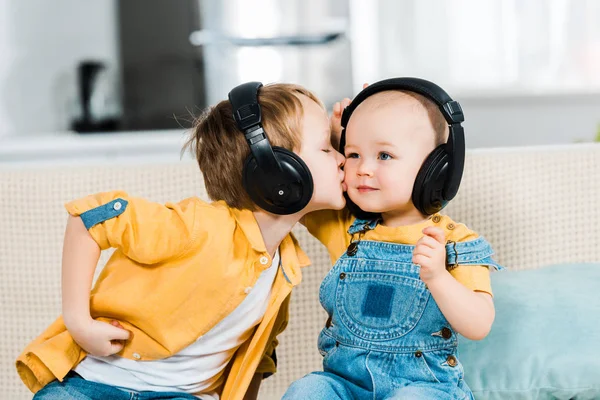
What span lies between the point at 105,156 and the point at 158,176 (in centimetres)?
157

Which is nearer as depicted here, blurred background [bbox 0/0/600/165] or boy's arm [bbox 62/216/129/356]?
Answer: boy's arm [bbox 62/216/129/356]

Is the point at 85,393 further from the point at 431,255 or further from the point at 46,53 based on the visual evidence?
the point at 46,53

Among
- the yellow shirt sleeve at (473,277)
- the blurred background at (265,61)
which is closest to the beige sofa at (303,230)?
the yellow shirt sleeve at (473,277)

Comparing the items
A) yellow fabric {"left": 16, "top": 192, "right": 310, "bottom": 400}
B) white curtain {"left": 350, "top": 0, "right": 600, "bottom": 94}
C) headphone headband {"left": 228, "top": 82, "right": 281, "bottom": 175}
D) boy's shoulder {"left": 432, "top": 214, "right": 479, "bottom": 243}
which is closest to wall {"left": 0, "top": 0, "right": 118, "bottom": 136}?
white curtain {"left": 350, "top": 0, "right": 600, "bottom": 94}

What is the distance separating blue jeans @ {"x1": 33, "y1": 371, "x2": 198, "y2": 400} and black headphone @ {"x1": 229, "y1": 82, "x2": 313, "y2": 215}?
362 mm

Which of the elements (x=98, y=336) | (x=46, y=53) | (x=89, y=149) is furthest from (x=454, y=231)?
(x=46, y=53)

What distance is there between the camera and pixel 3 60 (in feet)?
11.8

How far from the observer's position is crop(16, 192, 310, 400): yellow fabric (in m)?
1.06

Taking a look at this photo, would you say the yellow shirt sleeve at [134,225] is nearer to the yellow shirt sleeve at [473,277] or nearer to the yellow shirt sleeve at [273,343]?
the yellow shirt sleeve at [273,343]

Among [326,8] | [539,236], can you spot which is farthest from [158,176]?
[326,8]

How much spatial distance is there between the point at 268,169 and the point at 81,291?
32 centimetres

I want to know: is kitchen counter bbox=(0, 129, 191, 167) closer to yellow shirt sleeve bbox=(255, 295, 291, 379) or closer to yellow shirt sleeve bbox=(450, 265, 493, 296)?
yellow shirt sleeve bbox=(255, 295, 291, 379)

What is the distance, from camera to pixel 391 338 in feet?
3.48

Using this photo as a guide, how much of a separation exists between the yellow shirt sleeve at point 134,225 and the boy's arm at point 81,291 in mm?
21
